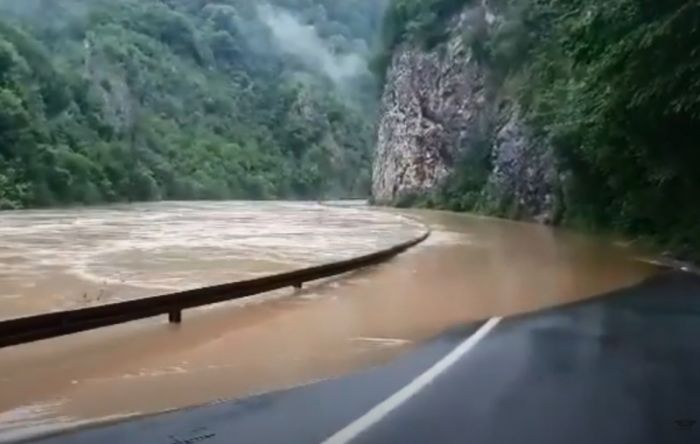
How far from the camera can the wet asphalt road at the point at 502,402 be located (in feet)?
23.1

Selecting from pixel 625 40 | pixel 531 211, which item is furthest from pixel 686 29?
pixel 531 211

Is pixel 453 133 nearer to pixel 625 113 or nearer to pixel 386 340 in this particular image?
pixel 625 113

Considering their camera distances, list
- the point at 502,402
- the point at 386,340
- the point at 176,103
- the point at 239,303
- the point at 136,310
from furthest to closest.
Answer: the point at 176,103 → the point at 239,303 → the point at 386,340 → the point at 136,310 → the point at 502,402

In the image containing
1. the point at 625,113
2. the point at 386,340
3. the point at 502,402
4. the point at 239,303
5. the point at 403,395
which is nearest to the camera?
the point at 502,402

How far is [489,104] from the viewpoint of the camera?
68.4 m

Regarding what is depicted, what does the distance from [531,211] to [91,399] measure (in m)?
46.2

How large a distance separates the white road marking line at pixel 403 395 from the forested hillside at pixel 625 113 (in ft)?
26.0

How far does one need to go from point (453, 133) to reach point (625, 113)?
52860mm

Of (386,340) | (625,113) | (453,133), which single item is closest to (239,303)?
(386,340)

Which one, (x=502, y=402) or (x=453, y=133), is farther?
(x=453, y=133)

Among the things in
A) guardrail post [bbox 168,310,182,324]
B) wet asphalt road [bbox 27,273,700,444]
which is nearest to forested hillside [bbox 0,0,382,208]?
guardrail post [bbox 168,310,182,324]

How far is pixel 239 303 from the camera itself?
16.4m

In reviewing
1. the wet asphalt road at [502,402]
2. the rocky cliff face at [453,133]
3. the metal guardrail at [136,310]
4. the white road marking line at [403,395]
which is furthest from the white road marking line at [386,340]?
the rocky cliff face at [453,133]

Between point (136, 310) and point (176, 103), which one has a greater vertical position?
point (176, 103)
